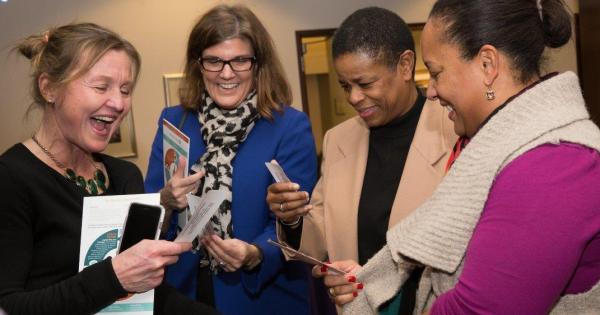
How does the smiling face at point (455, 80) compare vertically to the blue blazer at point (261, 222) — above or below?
above

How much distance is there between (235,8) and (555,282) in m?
1.72

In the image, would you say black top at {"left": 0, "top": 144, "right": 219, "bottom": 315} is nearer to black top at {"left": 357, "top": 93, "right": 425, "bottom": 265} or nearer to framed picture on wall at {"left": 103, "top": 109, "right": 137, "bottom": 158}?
black top at {"left": 357, "top": 93, "right": 425, "bottom": 265}

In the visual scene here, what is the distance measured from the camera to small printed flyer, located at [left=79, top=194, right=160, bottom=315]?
5.02 ft

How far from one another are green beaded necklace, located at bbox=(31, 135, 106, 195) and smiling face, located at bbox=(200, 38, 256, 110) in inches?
27.4

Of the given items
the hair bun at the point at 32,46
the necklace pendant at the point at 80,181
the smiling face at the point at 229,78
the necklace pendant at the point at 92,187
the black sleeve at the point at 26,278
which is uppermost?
the hair bun at the point at 32,46

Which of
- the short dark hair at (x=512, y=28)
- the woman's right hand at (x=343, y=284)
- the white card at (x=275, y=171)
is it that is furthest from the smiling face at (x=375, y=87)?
the short dark hair at (x=512, y=28)

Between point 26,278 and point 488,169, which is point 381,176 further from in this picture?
point 26,278

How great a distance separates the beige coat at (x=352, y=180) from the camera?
2033 millimetres

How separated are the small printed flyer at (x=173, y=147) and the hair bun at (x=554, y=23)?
3.72 ft

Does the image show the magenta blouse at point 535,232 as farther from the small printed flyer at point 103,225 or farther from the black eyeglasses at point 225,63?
the black eyeglasses at point 225,63

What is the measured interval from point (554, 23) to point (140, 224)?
1.09 metres

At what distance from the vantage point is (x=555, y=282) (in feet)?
3.81

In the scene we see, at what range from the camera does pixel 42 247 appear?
155cm

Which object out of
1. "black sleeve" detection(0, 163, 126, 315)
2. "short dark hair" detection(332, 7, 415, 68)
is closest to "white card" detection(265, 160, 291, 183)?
"short dark hair" detection(332, 7, 415, 68)
